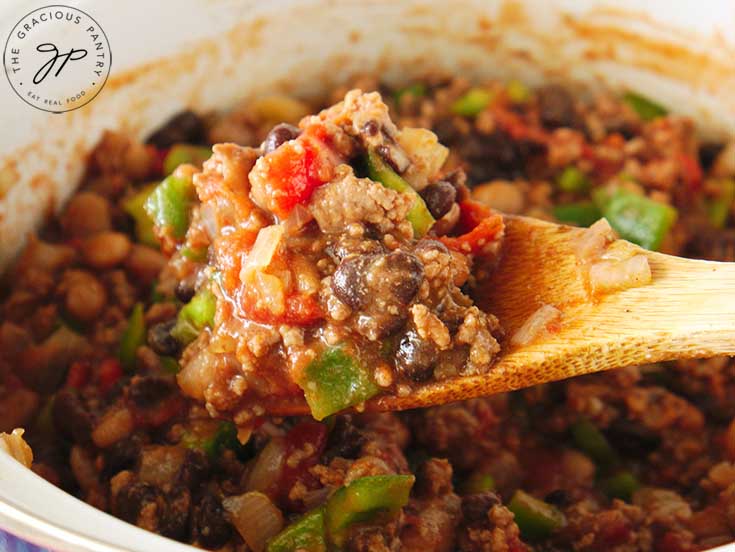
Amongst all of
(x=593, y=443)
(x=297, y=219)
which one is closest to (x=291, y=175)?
(x=297, y=219)

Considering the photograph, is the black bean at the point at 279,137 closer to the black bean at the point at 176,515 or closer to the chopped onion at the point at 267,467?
the chopped onion at the point at 267,467

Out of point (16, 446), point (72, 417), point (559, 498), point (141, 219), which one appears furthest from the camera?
point (141, 219)

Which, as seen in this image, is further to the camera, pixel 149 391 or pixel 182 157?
pixel 182 157

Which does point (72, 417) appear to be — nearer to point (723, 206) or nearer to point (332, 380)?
point (332, 380)

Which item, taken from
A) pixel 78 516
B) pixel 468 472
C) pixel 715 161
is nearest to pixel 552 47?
pixel 715 161

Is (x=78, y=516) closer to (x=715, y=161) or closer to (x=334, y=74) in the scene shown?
(x=334, y=74)

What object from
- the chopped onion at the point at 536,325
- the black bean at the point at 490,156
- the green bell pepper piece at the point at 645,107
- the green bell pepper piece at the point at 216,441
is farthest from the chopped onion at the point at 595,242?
the green bell pepper piece at the point at 645,107
